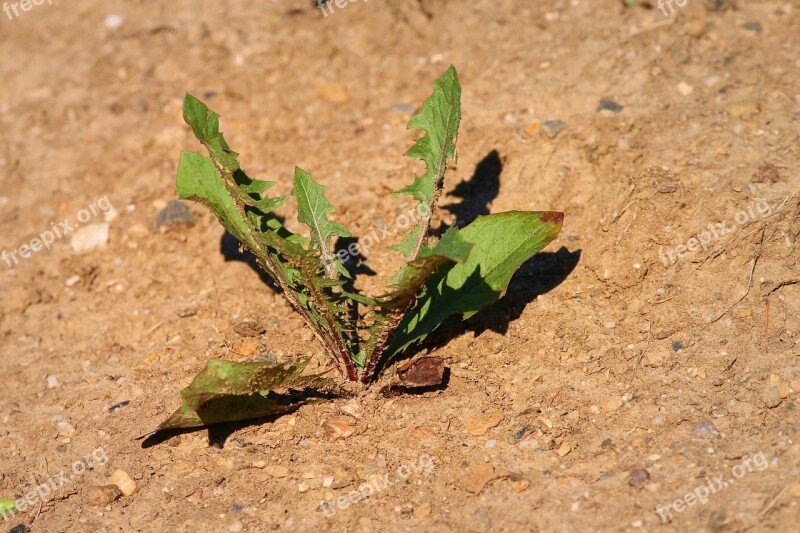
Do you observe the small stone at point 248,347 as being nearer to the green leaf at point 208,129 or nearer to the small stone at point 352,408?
the small stone at point 352,408

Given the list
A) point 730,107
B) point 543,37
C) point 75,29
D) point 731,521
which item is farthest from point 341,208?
point 75,29

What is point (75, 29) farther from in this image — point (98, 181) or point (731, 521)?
point (731, 521)

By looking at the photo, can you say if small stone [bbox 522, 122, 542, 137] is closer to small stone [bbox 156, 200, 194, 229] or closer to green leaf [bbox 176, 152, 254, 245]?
green leaf [bbox 176, 152, 254, 245]

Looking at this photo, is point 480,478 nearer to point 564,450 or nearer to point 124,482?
point 564,450

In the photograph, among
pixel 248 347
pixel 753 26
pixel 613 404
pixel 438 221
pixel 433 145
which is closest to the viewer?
pixel 613 404

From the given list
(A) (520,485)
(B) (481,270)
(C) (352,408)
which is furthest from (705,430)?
(C) (352,408)

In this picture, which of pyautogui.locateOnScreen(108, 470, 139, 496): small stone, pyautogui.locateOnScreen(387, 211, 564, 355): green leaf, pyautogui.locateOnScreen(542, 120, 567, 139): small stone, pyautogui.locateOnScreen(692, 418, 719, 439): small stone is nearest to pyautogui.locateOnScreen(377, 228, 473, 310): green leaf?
pyautogui.locateOnScreen(387, 211, 564, 355): green leaf
